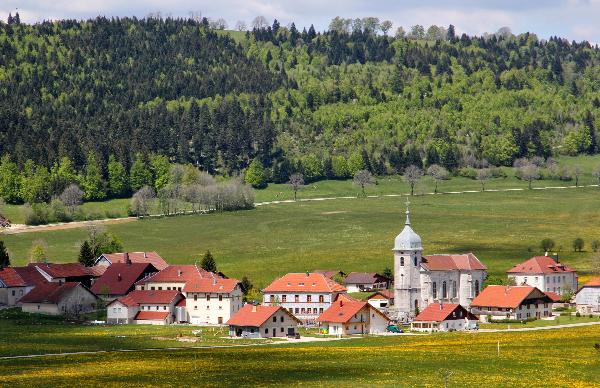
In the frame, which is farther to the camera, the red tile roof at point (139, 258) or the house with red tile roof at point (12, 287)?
the red tile roof at point (139, 258)

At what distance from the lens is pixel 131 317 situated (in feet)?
432

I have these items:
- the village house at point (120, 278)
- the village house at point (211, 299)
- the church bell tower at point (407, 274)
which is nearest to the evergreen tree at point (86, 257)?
the village house at point (120, 278)

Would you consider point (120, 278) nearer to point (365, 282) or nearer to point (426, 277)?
point (365, 282)

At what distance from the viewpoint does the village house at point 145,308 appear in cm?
13150

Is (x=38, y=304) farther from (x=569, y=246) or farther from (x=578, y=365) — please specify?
(x=569, y=246)

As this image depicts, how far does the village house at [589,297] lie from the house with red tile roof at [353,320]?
87.3ft

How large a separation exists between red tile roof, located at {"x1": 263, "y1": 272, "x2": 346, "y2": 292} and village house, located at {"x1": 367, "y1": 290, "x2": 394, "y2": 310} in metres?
3.53

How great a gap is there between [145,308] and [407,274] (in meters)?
30.0

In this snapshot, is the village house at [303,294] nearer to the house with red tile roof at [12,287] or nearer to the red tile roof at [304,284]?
the red tile roof at [304,284]

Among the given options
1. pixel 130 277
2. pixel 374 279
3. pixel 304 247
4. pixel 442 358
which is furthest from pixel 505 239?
pixel 442 358

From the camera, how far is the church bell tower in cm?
14375

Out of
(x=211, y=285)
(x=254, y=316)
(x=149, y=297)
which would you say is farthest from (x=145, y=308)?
(x=254, y=316)

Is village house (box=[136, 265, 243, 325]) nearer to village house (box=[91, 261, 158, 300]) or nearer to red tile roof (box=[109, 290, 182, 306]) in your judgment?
red tile roof (box=[109, 290, 182, 306])

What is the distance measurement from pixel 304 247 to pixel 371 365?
352ft
